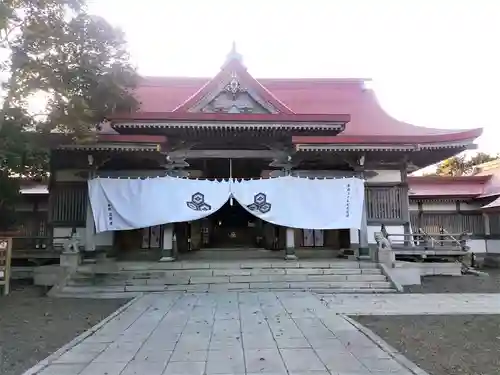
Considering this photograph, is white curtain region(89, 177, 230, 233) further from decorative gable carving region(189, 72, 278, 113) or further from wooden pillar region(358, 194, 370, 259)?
wooden pillar region(358, 194, 370, 259)

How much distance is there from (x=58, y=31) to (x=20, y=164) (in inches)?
120

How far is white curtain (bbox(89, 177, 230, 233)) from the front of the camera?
11.9 metres

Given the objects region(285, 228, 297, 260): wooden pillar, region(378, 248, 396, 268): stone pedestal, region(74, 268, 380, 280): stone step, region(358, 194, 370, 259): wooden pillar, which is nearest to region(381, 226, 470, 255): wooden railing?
region(358, 194, 370, 259): wooden pillar

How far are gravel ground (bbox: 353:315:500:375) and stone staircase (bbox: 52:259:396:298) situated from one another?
123 inches

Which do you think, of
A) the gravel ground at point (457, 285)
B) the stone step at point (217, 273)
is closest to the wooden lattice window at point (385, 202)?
the gravel ground at point (457, 285)

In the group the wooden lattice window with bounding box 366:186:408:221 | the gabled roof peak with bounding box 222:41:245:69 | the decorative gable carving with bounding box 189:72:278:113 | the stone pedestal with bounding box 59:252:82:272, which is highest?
the gabled roof peak with bounding box 222:41:245:69

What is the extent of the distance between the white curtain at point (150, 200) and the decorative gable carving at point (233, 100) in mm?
→ 2694

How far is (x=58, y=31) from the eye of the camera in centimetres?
922

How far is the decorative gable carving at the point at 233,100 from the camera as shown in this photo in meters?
13.3

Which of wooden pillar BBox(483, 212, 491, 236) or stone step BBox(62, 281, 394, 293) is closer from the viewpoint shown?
stone step BBox(62, 281, 394, 293)

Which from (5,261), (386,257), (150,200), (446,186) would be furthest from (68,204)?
(446,186)

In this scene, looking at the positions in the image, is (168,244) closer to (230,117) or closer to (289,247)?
(289,247)

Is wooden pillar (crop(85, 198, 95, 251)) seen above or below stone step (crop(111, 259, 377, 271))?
above

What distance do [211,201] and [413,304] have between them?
19.2ft
